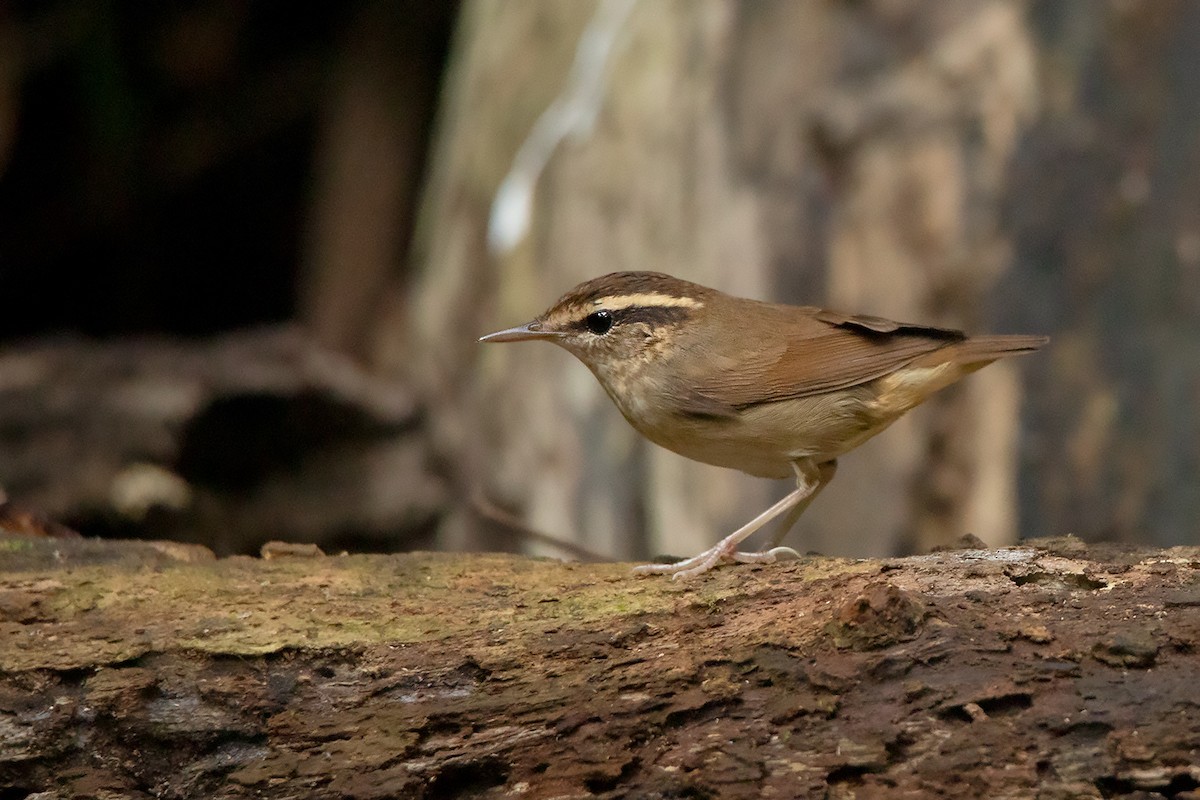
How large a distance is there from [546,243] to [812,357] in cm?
383

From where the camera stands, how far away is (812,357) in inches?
169

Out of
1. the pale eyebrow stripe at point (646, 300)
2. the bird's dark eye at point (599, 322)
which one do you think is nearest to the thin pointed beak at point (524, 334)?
the bird's dark eye at point (599, 322)

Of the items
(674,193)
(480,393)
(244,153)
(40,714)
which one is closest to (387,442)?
(480,393)

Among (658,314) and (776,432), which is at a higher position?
(658,314)

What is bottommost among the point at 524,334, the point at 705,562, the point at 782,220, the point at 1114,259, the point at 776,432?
the point at 705,562

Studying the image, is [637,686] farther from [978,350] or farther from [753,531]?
[978,350]

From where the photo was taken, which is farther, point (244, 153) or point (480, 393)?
point (244, 153)

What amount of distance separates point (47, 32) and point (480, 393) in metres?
3.98

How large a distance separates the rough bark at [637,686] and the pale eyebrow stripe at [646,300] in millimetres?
1554

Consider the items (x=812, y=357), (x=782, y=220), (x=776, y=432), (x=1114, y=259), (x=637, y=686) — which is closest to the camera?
(x=637, y=686)

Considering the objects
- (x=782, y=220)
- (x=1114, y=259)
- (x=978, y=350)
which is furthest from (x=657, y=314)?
(x=1114, y=259)

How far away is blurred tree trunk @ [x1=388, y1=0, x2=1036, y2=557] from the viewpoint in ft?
19.7

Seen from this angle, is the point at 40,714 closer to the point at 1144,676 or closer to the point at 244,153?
the point at 1144,676

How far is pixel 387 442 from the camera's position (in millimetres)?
8102
